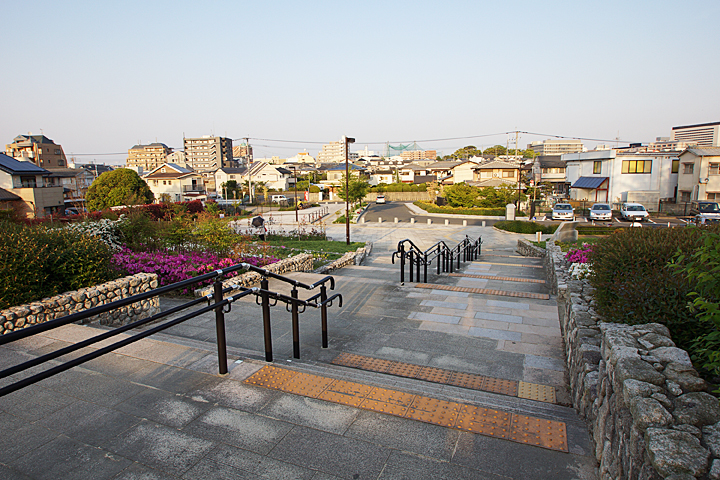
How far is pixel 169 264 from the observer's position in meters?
10.3

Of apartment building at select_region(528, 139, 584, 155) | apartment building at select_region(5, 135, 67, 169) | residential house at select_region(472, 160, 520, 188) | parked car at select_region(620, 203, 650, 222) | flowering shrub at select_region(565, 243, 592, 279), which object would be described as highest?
apartment building at select_region(528, 139, 584, 155)

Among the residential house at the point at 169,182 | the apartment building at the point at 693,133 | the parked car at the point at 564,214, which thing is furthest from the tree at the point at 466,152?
the parked car at the point at 564,214

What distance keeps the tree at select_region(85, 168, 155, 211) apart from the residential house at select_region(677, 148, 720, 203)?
51374 mm

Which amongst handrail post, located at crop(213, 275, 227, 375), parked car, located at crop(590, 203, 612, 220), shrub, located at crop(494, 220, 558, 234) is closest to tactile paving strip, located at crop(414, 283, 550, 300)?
handrail post, located at crop(213, 275, 227, 375)

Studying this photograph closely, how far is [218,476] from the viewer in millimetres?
2990

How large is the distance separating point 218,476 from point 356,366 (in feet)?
8.73

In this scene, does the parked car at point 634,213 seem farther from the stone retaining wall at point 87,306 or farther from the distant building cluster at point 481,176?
the stone retaining wall at point 87,306

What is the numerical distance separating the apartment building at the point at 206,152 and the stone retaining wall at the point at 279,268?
143 meters

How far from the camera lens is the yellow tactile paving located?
182 inches

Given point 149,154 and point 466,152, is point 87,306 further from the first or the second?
point 149,154

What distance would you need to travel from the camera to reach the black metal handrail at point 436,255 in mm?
10930

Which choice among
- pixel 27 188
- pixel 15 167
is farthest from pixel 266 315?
pixel 15 167

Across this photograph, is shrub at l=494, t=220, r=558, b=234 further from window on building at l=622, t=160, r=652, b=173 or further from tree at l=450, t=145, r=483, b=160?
tree at l=450, t=145, r=483, b=160

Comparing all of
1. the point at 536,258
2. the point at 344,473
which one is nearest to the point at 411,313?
the point at 344,473
